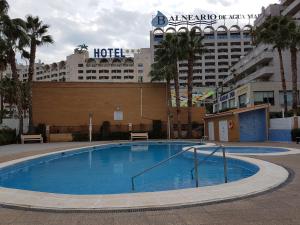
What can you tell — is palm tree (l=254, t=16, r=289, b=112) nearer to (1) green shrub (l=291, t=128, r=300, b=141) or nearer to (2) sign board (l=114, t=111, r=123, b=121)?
(1) green shrub (l=291, t=128, r=300, b=141)

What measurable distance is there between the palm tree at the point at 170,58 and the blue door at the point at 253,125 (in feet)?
32.1

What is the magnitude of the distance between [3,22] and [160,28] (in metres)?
90.2

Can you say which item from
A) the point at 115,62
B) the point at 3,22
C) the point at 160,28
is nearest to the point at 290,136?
the point at 3,22

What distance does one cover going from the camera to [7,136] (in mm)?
32625

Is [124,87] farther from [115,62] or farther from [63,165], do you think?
[115,62]

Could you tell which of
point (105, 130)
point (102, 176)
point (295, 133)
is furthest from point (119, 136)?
point (102, 176)

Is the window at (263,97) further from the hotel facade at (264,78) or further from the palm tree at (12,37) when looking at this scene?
the palm tree at (12,37)

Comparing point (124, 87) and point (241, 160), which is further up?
point (124, 87)

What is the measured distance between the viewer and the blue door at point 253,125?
3023cm

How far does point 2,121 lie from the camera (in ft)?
125

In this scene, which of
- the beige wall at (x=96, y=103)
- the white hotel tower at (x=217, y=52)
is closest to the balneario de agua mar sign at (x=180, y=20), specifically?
the white hotel tower at (x=217, y=52)

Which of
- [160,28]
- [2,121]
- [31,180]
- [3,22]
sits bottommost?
[31,180]

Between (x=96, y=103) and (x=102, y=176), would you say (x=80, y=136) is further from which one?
(x=102, y=176)

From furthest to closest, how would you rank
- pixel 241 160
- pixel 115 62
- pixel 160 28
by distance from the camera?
pixel 115 62
pixel 160 28
pixel 241 160
